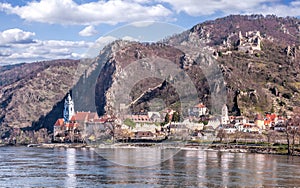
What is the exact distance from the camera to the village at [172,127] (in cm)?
7762

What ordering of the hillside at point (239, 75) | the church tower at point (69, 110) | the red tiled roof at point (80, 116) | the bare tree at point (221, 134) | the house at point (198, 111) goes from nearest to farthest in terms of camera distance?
the bare tree at point (221, 134)
the house at point (198, 111)
the hillside at point (239, 75)
the red tiled roof at point (80, 116)
the church tower at point (69, 110)

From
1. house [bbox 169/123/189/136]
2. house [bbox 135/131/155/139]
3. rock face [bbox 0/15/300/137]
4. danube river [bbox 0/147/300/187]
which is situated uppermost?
rock face [bbox 0/15/300/137]

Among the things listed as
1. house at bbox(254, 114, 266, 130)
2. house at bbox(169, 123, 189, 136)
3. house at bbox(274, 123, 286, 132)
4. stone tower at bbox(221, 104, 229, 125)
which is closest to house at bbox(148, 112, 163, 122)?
house at bbox(169, 123, 189, 136)

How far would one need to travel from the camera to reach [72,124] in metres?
101

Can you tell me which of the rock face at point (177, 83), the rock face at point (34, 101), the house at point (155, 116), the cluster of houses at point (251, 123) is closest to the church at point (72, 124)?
the rock face at point (177, 83)

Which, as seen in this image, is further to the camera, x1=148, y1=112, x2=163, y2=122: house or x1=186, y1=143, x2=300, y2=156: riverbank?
x1=148, y1=112, x2=163, y2=122: house

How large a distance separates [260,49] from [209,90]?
37.9 m

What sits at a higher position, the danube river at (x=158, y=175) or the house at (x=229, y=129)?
the house at (x=229, y=129)

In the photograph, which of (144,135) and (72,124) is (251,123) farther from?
(72,124)

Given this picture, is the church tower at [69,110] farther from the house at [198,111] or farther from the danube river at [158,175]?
the danube river at [158,175]

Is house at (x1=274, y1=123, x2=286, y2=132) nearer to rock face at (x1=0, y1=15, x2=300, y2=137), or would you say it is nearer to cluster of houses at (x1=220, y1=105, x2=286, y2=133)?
cluster of houses at (x1=220, y1=105, x2=286, y2=133)

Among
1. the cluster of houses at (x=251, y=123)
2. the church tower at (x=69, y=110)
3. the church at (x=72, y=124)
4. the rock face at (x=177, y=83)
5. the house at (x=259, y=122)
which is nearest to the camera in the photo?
the cluster of houses at (x=251, y=123)

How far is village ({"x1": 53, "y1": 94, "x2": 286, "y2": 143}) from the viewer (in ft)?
255

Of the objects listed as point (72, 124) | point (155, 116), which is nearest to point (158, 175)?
point (155, 116)
